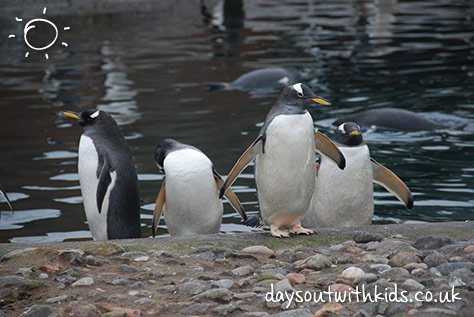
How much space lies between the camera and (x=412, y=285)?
428 cm

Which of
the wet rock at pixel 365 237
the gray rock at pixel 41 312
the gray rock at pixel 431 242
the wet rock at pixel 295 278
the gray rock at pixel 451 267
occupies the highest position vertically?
the gray rock at pixel 41 312

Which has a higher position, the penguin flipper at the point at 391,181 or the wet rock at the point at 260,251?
the wet rock at the point at 260,251

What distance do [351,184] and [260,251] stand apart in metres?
1.34

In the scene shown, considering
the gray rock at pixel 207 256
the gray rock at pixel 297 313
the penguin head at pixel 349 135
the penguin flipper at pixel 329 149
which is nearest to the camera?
the gray rock at pixel 297 313

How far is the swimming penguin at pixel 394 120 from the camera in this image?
403 inches

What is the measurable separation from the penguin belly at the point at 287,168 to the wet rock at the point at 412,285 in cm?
138

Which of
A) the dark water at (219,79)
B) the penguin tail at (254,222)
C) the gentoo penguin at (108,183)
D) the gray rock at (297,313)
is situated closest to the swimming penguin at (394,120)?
the dark water at (219,79)

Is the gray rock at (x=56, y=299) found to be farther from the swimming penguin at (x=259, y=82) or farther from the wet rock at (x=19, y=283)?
the swimming penguin at (x=259, y=82)

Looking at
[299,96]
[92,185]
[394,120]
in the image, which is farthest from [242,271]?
Answer: [394,120]

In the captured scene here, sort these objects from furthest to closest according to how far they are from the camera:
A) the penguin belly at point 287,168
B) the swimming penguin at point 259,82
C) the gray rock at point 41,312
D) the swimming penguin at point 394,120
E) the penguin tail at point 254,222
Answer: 1. the swimming penguin at point 259,82
2. the swimming penguin at point 394,120
3. the penguin tail at point 254,222
4. the penguin belly at point 287,168
5. the gray rock at point 41,312

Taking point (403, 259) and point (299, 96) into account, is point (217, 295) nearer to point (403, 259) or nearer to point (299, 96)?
point (403, 259)

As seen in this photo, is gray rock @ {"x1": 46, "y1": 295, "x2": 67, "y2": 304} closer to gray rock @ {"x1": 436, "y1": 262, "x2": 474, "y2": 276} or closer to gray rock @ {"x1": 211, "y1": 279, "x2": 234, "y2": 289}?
gray rock @ {"x1": 211, "y1": 279, "x2": 234, "y2": 289}

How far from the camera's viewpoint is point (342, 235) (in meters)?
5.52

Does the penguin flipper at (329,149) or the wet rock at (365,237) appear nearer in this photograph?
the wet rock at (365,237)
